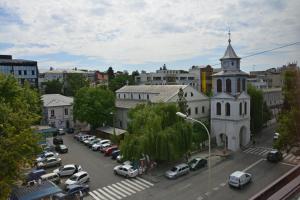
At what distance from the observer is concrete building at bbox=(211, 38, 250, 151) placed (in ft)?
117

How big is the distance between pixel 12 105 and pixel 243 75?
27165 millimetres

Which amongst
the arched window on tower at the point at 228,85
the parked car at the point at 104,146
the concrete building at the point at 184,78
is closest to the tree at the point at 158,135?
the parked car at the point at 104,146

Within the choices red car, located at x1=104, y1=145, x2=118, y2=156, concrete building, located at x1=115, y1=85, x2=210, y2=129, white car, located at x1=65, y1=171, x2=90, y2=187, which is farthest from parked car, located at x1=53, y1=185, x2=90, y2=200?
concrete building, located at x1=115, y1=85, x2=210, y2=129

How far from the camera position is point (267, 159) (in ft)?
102

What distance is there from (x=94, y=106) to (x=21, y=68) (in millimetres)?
30891

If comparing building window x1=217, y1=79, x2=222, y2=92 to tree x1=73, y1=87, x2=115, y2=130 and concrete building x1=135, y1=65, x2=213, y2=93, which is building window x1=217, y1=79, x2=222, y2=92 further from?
concrete building x1=135, y1=65, x2=213, y2=93

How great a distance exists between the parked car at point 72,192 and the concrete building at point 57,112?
30386 mm

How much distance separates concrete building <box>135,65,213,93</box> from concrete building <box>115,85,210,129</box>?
63.0 ft

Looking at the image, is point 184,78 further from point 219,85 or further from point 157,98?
point 219,85

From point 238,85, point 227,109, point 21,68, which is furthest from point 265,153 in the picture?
point 21,68

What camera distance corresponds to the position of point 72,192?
2319 centimetres

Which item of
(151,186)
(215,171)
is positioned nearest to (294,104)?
(215,171)

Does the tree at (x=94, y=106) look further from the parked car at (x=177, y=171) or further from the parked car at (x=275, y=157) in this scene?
the parked car at (x=275, y=157)

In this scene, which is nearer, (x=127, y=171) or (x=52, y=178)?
(x=52, y=178)
